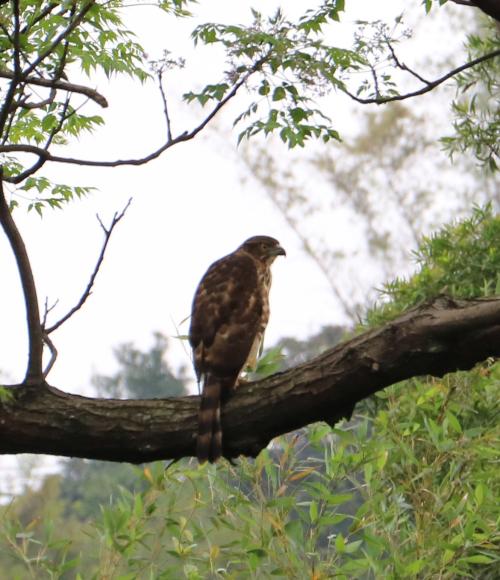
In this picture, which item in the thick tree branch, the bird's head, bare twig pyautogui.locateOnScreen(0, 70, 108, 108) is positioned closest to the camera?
the thick tree branch

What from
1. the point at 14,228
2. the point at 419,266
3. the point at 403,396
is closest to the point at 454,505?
the point at 403,396

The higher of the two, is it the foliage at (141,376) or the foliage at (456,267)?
the foliage at (141,376)

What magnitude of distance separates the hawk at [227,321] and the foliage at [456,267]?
8.55 feet

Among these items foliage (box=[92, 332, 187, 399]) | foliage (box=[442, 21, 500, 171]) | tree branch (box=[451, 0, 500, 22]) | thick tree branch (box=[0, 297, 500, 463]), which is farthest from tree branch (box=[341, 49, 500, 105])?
foliage (box=[92, 332, 187, 399])

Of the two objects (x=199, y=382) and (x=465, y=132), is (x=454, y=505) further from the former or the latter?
(x=465, y=132)

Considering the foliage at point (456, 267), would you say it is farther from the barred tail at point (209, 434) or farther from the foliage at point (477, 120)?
the barred tail at point (209, 434)

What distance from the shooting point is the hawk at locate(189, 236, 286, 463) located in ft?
13.5

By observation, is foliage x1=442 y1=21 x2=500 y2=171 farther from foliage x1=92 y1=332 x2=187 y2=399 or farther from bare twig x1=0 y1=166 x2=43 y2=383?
foliage x1=92 y1=332 x2=187 y2=399

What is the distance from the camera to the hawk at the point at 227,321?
411cm

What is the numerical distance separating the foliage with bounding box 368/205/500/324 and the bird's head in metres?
1.97

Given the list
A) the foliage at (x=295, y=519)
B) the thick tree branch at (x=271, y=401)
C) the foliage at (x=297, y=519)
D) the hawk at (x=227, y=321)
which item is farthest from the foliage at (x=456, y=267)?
the thick tree branch at (x=271, y=401)

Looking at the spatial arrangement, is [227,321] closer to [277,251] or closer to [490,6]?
[277,251]

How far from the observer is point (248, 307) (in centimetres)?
443

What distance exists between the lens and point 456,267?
734 centimetres
